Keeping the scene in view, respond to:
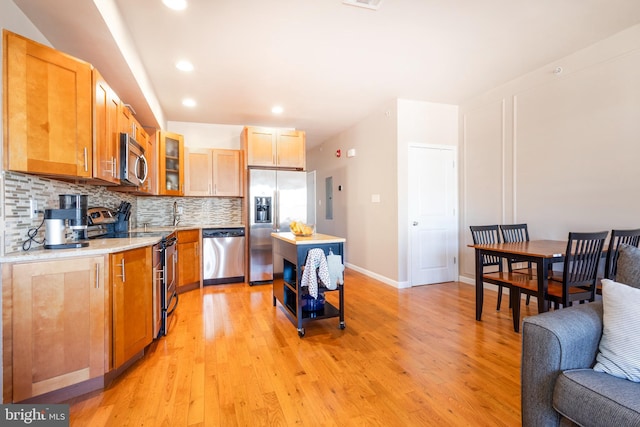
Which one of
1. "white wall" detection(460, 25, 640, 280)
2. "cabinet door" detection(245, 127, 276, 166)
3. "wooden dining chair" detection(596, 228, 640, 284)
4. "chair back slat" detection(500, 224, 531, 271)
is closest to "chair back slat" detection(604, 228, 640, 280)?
"wooden dining chair" detection(596, 228, 640, 284)

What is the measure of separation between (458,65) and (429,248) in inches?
95.1

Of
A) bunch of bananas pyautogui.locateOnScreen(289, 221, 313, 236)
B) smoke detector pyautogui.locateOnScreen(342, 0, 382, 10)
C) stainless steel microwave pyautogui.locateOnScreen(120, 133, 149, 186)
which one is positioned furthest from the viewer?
bunch of bananas pyautogui.locateOnScreen(289, 221, 313, 236)

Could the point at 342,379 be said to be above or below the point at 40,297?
below

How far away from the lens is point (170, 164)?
427 cm

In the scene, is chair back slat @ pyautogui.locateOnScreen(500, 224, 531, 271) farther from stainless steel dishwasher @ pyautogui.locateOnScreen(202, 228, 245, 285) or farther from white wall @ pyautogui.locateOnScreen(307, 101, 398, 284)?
stainless steel dishwasher @ pyautogui.locateOnScreen(202, 228, 245, 285)

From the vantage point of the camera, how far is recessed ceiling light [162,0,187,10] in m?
2.11

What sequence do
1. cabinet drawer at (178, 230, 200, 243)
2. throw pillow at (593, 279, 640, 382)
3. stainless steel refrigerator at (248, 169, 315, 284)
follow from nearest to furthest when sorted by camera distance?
throw pillow at (593, 279, 640, 382) → cabinet drawer at (178, 230, 200, 243) → stainless steel refrigerator at (248, 169, 315, 284)

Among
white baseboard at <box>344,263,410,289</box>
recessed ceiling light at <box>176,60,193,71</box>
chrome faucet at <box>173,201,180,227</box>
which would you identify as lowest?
white baseboard at <box>344,263,410,289</box>

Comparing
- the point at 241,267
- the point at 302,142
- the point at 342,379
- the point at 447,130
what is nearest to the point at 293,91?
the point at 302,142

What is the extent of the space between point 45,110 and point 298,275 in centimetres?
202

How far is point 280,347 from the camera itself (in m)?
2.42

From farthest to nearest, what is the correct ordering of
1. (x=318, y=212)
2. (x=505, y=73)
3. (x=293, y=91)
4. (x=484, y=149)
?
1. (x=318, y=212)
2. (x=484, y=149)
3. (x=293, y=91)
4. (x=505, y=73)

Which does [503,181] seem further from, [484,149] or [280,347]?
[280,347]

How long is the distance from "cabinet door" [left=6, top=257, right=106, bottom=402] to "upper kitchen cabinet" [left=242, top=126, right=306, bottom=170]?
3.07 metres
